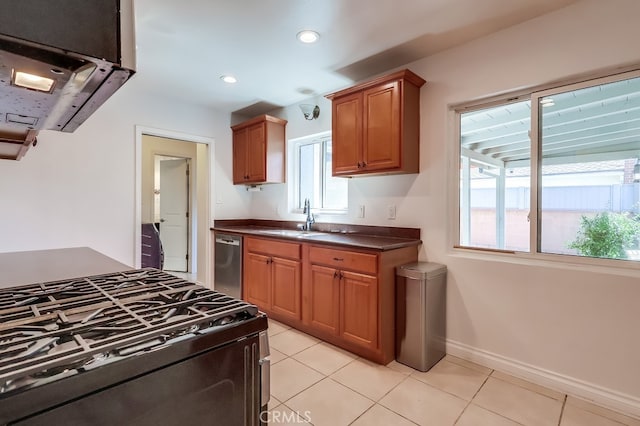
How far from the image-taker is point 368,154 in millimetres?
2713

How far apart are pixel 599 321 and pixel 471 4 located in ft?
6.83

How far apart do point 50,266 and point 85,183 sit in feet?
6.28

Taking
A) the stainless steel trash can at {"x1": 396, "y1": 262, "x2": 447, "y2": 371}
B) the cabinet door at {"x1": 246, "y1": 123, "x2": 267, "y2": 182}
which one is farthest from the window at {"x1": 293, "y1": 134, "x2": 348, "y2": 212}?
the stainless steel trash can at {"x1": 396, "y1": 262, "x2": 447, "y2": 371}

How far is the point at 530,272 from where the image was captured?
2.17 m

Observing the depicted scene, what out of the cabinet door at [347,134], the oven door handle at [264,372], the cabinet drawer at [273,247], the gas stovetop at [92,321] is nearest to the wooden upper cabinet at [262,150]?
the cabinet drawer at [273,247]

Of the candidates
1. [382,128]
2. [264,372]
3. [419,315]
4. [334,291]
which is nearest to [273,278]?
[334,291]

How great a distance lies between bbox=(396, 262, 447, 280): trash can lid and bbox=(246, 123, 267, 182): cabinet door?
6.80 feet

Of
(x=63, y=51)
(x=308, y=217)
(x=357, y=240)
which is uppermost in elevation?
(x=63, y=51)

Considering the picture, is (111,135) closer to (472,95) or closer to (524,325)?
(472,95)

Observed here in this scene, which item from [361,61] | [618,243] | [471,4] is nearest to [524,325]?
[618,243]

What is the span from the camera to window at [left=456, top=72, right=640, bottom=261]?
194 centimetres

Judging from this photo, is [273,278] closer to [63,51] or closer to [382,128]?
[382,128]

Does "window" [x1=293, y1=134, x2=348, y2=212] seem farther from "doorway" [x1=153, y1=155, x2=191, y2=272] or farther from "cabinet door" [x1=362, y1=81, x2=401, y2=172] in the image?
"doorway" [x1=153, y1=155, x2=191, y2=272]

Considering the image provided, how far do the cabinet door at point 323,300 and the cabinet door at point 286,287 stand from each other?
14 centimetres
